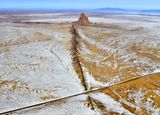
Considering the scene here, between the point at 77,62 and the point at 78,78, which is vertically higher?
the point at 77,62

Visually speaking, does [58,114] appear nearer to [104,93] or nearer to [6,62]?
[104,93]

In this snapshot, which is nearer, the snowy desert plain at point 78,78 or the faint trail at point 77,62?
the snowy desert plain at point 78,78

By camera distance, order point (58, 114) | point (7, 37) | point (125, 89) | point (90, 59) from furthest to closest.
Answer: point (7, 37), point (90, 59), point (125, 89), point (58, 114)

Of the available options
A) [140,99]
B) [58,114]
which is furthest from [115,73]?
[58,114]

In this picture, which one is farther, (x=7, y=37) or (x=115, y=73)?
(x=7, y=37)

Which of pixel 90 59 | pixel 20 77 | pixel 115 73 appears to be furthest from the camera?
pixel 90 59

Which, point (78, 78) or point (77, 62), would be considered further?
point (77, 62)

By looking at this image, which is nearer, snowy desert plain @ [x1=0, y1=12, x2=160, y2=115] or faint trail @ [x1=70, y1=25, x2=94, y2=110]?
snowy desert plain @ [x1=0, y1=12, x2=160, y2=115]
